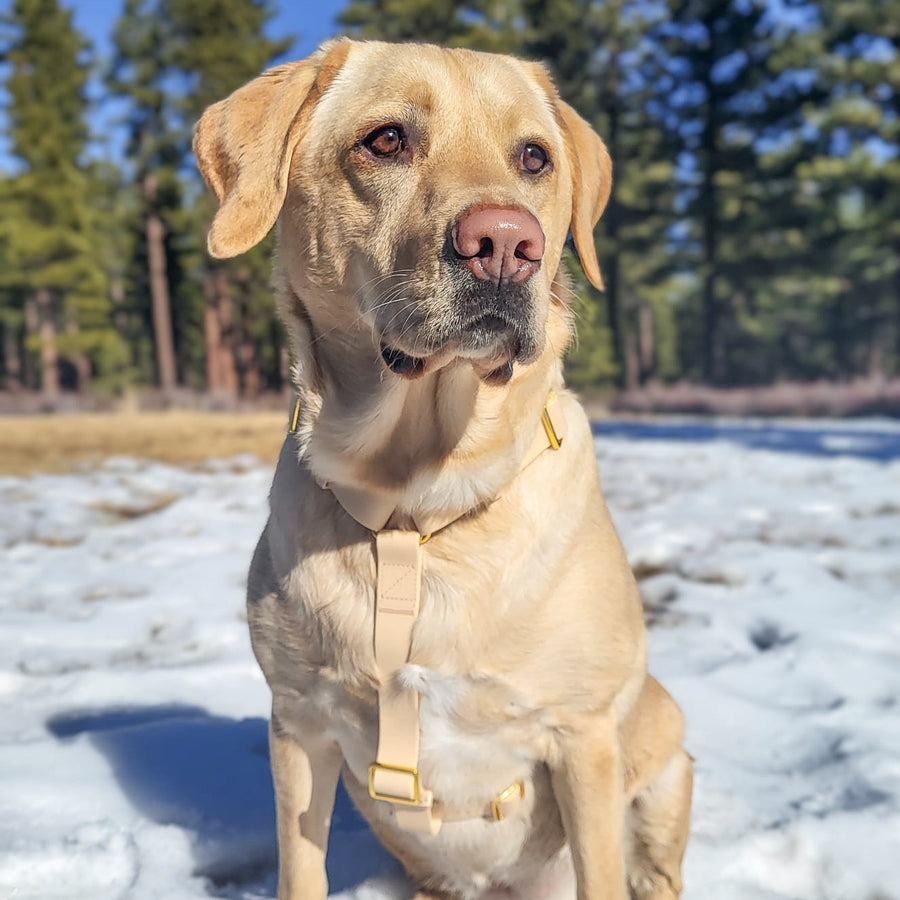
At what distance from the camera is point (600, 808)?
1.69 meters

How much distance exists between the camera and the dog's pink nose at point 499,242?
1.55 meters

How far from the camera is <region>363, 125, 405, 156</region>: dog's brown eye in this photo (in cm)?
192

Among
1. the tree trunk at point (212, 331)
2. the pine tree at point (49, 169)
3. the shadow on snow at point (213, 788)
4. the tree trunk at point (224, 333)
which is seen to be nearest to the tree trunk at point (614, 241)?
the tree trunk at point (224, 333)

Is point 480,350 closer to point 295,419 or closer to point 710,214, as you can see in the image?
point 295,419

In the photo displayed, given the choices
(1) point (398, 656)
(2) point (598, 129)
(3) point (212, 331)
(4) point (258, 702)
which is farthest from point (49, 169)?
(1) point (398, 656)

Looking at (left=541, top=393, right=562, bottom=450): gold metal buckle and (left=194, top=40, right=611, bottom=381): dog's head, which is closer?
(left=194, top=40, right=611, bottom=381): dog's head

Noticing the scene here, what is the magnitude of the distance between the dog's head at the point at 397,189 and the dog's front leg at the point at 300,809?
0.84 metres

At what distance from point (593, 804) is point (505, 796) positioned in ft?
0.61

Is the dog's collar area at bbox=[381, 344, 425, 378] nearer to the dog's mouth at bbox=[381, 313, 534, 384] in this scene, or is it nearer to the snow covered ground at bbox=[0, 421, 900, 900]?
the dog's mouth at bbox=[381, 313, 534, 384]

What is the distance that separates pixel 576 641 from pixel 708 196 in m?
26.6

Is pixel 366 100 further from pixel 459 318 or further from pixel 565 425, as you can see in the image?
pixel 565 425

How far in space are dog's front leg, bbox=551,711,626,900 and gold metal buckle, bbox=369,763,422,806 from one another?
28cm

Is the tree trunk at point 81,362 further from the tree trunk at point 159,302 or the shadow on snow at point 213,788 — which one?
the shadow on snow at point 213,788

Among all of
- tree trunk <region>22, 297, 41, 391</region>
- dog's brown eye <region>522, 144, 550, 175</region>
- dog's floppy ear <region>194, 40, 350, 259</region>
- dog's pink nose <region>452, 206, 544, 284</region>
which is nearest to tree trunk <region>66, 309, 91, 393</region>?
tree trunk <region>22, 297, 41, 391</region>
